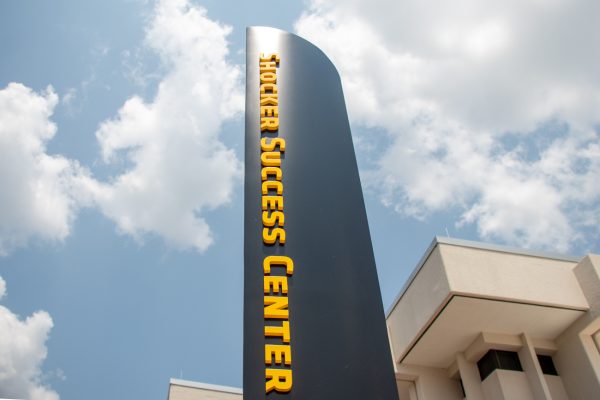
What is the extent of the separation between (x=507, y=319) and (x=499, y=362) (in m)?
1.32

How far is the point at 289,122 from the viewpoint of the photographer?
1076 centimetres

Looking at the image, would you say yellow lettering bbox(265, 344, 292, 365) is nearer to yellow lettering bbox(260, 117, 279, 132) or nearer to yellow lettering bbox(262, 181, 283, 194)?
yellow lettering bbox(262, 181, 283, 194)

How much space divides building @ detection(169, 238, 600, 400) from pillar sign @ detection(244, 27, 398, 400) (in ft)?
19.3

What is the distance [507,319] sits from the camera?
49.3 feet

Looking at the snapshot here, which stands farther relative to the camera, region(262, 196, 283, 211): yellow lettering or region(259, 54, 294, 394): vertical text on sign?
region(262, 196, 283, 211): yellow lettering

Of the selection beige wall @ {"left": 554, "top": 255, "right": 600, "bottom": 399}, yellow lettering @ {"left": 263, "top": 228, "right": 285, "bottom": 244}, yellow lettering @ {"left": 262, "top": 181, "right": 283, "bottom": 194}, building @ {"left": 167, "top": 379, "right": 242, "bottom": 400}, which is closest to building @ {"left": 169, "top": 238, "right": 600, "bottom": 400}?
beige wall @ {"left": 554, "top": 255, "right": 600, "bottom": 399}

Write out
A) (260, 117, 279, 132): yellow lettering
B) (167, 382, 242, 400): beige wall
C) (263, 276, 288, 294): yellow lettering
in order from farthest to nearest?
(167, 382, 242, 400): beige wall < (260, 117, 279, 132): yellow lettering < (263, 276, 288, 294): yellow lettering

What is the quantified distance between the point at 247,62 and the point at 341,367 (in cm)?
768

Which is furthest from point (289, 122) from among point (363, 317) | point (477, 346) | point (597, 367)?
point (597, 367)

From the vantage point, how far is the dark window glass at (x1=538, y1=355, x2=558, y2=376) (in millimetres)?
15344

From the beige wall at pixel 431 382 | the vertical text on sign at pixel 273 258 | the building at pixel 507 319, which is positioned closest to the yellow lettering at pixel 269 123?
the vertical text on sign at pixel 273 258

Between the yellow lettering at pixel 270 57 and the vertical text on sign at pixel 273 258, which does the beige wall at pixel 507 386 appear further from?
the yellow lettering at pixel 270 57

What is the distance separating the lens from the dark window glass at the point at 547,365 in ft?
50.3

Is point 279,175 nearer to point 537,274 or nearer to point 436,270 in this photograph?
point 436,270
